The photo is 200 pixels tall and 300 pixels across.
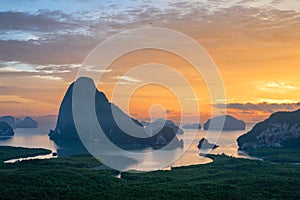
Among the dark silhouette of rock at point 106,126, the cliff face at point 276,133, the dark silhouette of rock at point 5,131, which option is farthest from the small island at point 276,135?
the dark silhouette of rock at point 5,131

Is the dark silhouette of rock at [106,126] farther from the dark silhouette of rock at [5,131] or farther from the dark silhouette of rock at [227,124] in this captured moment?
the dark silhouette of rock at [227,124]

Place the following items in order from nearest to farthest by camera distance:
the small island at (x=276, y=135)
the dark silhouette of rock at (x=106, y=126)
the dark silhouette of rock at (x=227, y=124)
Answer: the small island at (x=276, y=135) < the dark silhouette of rock at (x=106, y=126) < the dark silhouette of rock at (x=227, y=124)

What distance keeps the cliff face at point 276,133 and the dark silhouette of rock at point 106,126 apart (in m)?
17.7

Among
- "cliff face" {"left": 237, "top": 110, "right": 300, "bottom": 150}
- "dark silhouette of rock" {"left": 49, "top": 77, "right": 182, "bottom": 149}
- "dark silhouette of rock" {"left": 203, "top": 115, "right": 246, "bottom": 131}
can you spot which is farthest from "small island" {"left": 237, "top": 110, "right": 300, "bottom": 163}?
"dark silhouette of rock" {"left": 203, "top": 115, "right": 246, "bottom": 131}

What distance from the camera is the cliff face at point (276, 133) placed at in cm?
7462

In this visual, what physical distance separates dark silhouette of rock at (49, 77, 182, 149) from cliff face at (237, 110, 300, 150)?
17741 millimetres

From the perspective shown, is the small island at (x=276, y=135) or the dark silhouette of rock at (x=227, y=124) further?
the dark silhouette of rock at (x=227, y=124)

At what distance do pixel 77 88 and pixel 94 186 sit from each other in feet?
252

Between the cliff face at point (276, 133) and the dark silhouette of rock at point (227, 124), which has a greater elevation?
the cliff face at point (276, 133)

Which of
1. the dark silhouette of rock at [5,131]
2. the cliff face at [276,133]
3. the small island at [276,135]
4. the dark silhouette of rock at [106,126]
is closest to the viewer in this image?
the small island at [276,135]

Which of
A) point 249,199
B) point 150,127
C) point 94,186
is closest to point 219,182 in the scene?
point 249,199

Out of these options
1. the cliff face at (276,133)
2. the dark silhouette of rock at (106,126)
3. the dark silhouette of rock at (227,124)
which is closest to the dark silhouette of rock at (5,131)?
the dark silhouette of rock at (106,126)

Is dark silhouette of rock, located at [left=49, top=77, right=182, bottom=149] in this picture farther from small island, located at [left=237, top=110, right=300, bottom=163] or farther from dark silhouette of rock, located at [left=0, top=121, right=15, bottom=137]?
dark silhouette of rock, located at [left=0, top=121, right=15, bottom=137]

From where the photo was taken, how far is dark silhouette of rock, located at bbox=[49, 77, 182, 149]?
86.3 metres
